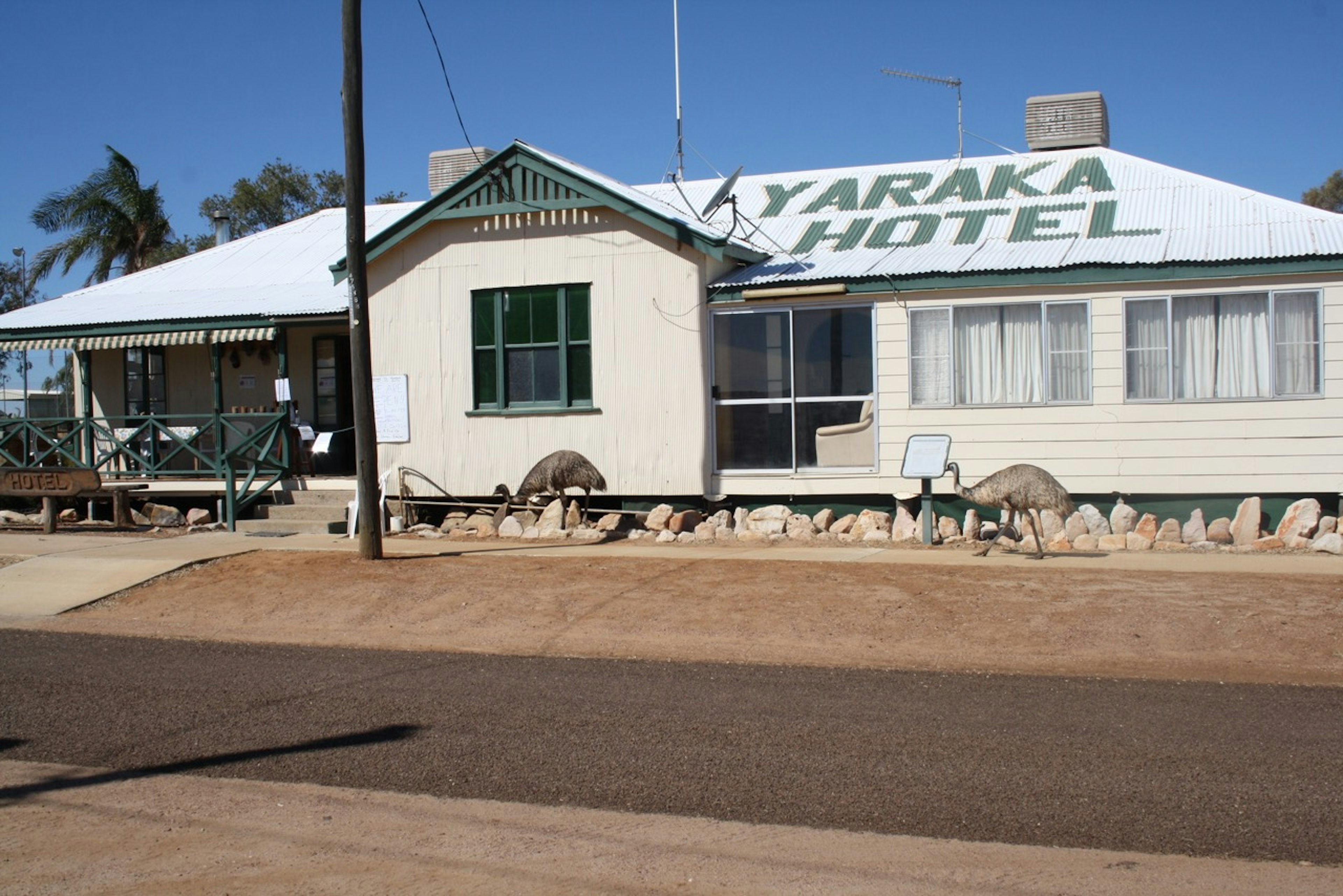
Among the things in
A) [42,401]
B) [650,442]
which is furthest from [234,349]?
[42,401]

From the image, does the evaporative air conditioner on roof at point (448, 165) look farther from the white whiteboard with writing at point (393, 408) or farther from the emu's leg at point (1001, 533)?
the emu's leg at point (1001, 533)

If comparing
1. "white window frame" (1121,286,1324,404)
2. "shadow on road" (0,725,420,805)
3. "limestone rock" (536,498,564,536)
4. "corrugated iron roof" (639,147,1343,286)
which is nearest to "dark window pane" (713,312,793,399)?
"corrugated iron roof" (639,147,1343,286)

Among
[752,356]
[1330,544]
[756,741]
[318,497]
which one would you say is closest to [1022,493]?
[1330,544]

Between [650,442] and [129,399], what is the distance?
393 inches

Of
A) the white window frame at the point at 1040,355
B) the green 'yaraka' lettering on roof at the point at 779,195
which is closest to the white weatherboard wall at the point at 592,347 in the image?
the white window frame at the point at 1040,355

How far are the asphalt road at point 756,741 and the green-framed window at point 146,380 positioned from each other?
12.0 meters

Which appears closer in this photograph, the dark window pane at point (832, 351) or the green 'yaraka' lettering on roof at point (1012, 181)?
the dark window pane at point (832, 351)

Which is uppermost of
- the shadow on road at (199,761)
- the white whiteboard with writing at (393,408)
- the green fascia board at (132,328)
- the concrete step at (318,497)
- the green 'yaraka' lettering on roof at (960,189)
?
the green 'yaraka' lettering on roof at (960,189)

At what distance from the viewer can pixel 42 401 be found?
35594 millimetres

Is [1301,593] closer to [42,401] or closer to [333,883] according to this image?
[333,883]

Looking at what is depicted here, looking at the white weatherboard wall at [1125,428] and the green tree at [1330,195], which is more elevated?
the green tree at [1330,195]

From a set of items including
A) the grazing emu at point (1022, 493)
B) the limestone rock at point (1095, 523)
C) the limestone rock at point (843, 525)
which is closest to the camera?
the grazing emu at point (1022, 493)

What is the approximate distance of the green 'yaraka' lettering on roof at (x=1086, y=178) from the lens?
17219mm

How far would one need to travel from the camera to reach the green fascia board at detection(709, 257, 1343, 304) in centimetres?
1360
